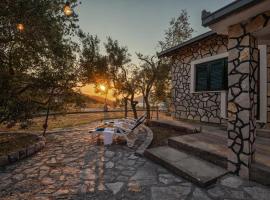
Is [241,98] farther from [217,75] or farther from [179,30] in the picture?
[179,30]

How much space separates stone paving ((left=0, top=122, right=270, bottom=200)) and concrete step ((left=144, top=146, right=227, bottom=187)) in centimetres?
12

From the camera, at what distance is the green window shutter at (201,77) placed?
656 centimetres

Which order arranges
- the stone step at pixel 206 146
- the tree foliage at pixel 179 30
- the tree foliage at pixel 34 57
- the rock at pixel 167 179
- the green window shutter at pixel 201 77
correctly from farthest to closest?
the tree foliage at pixel 179 30
the green window shutter at pixel 201 77
the tree foliage at pixel 34 57
the stone step at pixel 206 146
the rock at pixel 167 179

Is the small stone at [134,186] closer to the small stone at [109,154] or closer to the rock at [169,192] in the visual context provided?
the rock at [169,192]

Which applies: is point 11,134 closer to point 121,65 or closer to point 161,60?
point 121,65

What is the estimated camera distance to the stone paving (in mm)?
2492

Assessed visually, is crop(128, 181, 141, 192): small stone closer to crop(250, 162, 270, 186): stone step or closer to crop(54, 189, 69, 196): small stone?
crop(54, 189, 69, 196): small stone

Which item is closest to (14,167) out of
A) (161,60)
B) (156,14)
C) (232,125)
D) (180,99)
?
(232,125)

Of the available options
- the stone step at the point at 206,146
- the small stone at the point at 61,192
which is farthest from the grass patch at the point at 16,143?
the stone step at the point at 206,146

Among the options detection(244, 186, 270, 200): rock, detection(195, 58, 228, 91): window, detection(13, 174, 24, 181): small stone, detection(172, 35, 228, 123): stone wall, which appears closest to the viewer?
detection(244, 186, 270, 200): rock

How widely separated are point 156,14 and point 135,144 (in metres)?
6.84

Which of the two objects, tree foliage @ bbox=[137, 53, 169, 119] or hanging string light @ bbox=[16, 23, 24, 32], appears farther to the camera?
tree foliage @ bbox=[137, 53, 169, 119]

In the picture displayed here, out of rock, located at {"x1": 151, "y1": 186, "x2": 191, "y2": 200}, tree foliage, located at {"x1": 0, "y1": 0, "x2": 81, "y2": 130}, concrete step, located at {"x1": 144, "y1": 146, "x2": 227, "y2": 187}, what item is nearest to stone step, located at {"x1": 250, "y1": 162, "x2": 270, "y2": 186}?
concrete step, located at {"x1": 144, "y1": 146, "x2": 227, "y2": 187}

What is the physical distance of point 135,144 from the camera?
5188 mm
